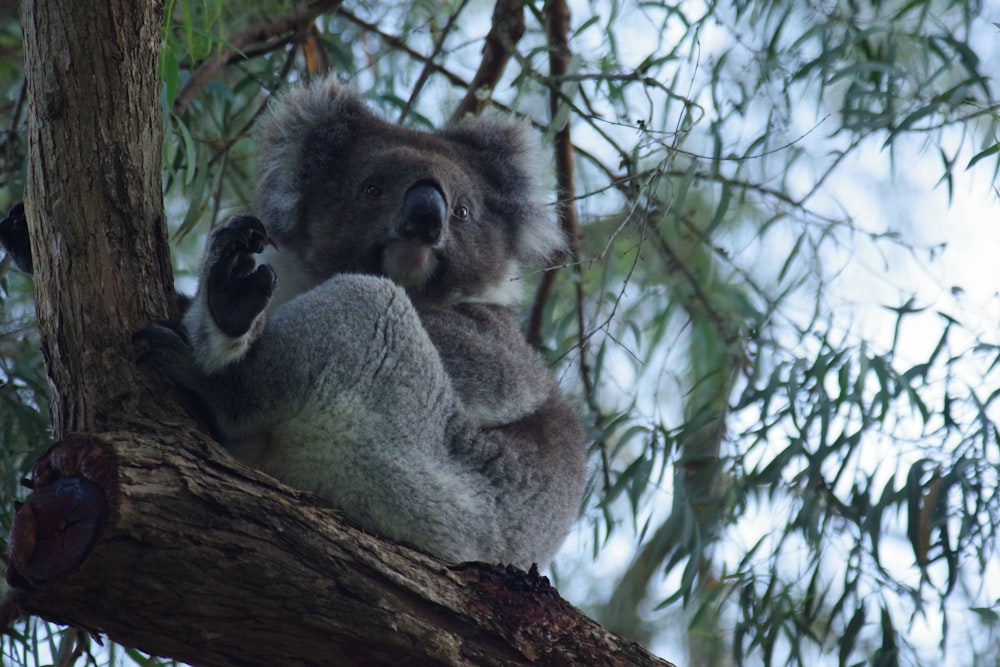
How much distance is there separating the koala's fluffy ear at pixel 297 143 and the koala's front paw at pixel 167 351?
99 cm

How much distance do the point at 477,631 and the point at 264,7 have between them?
125 inches

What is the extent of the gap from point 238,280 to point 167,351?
0.68 ft

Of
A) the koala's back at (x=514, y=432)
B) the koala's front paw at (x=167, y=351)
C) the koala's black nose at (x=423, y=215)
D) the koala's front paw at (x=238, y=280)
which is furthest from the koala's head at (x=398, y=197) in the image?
the koala's front paw at (x=167, y=351)

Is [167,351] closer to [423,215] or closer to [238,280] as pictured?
[238,280]

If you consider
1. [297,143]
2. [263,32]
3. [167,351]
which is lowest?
[167,351]

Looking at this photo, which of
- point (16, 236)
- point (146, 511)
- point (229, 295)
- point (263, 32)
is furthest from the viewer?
point (263, 32)

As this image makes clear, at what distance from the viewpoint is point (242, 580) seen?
5.59ft

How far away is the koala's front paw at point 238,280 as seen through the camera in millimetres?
2068

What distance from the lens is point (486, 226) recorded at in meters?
3.11

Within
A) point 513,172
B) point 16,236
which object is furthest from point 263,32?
point 16,236

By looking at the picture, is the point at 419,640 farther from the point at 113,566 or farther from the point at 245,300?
the point at 245,300

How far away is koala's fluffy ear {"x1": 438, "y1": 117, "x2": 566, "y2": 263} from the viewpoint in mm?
3240

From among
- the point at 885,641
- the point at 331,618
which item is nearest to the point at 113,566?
the point at 331,618

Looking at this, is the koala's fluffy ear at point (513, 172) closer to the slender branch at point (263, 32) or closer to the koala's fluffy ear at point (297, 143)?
the koala's fluffy ear at point (297, 143)
